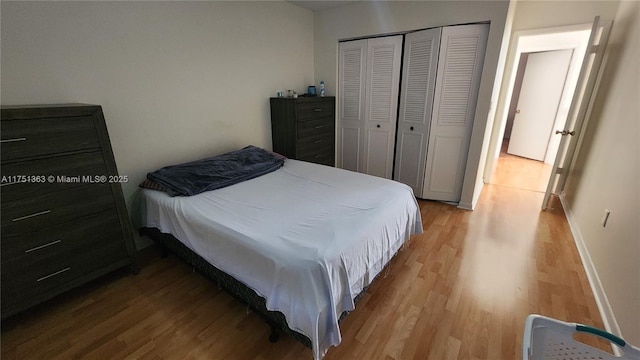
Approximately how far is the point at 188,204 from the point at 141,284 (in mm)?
748

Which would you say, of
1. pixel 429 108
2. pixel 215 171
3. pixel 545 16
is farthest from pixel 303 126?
pixel 545 16

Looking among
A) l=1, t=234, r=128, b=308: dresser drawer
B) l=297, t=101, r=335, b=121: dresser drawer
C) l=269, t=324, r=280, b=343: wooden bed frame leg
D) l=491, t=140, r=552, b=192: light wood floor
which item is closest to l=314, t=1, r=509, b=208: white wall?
l=297, t=101, r=335, b=121: dresser drawer

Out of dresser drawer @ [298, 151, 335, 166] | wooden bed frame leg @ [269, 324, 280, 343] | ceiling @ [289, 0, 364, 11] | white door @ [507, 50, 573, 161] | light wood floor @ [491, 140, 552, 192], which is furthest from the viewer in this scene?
white door @ [507, 50, 573, 161]

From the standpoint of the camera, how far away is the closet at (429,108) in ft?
9.24

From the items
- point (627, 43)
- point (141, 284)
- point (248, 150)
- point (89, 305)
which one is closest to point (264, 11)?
point (248, 150)

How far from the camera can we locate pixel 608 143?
7.52 feet

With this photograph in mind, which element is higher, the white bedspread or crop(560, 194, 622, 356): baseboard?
the white bedspread

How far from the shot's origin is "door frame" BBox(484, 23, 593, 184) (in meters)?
3.09

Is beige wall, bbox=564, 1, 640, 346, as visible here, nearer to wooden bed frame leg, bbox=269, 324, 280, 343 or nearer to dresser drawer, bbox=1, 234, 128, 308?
wooden bed frame leg, bbox=269, 324, 280, 343

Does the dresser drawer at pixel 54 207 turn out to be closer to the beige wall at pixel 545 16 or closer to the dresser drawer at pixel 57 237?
the dresser drawer at pixel 57 237

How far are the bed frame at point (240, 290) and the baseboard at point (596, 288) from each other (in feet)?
4.78

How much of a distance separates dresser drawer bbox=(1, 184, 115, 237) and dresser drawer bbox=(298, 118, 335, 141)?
2.00m

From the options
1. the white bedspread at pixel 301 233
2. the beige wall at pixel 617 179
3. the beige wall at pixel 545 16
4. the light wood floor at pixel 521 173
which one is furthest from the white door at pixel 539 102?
the white bedspread at pixel 301 233

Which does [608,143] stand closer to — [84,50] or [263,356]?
[263,356]
